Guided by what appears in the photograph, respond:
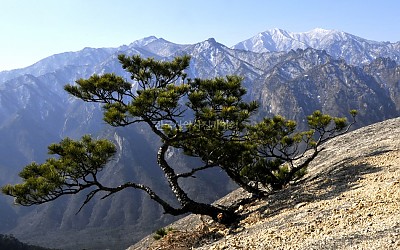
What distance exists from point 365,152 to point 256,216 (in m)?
11.1

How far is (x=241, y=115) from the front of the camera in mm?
17969

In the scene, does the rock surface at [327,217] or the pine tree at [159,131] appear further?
the pine tree at [159,131]

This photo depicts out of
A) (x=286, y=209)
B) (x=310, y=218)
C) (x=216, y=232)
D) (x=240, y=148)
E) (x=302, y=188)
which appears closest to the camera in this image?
(x=310, y=218)

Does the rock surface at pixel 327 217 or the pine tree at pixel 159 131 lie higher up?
the pine tree at pixel 159 131

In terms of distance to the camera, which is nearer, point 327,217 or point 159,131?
point 327,217

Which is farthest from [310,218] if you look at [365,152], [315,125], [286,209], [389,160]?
[365,152]

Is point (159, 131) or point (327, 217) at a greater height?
point (159, 131)

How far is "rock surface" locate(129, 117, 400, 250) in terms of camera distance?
11.0 metres

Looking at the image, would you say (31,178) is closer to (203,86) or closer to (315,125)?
(203,86)

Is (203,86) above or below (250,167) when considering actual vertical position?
above

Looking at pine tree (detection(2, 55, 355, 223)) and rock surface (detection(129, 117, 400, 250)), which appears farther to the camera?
pine tree (detection(2, 55, 355, 223))

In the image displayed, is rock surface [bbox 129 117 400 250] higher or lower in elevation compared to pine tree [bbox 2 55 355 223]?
lower

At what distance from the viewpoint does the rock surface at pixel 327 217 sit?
36.0ft

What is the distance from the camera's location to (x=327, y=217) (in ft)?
42.9
